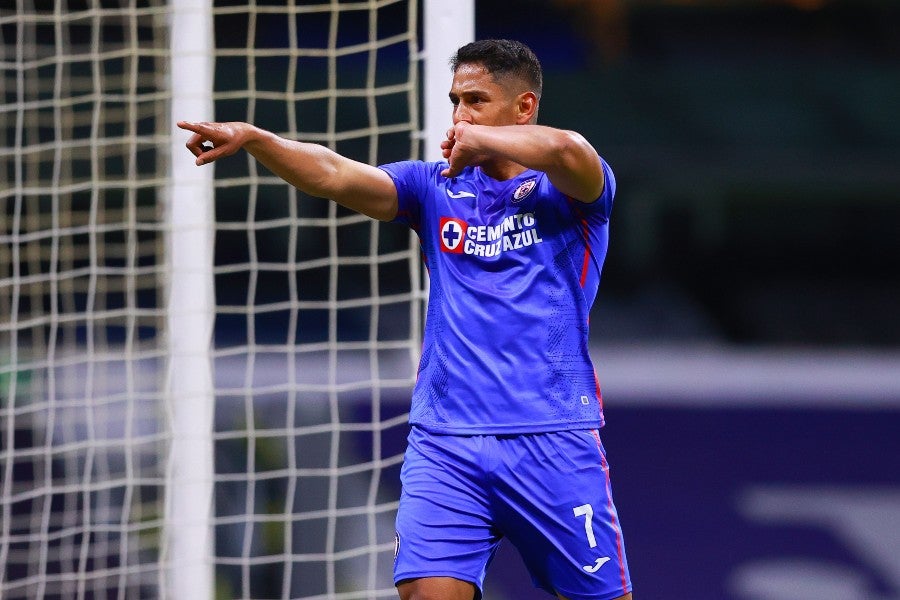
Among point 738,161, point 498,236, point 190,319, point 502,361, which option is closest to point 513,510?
point 502,361

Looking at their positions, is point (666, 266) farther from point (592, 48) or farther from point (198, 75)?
point (198, 75)

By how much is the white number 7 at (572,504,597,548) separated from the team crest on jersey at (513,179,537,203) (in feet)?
2.43

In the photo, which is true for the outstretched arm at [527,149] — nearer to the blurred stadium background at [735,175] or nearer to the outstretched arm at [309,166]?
the outstretched arm at [309,166]

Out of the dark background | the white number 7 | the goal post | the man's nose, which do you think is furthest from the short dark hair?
the dark background

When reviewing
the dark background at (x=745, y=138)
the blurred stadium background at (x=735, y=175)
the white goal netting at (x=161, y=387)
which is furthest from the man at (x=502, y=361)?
the dark background at (x=745, y=138)

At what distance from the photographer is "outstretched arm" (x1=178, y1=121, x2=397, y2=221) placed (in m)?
2.93

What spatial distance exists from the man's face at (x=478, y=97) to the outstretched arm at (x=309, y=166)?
0.28 meters

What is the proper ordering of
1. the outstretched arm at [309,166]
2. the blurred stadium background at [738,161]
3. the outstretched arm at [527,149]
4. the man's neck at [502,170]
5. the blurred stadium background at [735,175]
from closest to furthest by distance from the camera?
1. the outstretched arm at [527,149]
2. the outstretched arm at [309,166]
3. the man's neck at [502,170]
4. the blurred stadium background at [735,175]
5. the blurred stadium background at [738,161]

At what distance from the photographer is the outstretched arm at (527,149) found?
2764mm

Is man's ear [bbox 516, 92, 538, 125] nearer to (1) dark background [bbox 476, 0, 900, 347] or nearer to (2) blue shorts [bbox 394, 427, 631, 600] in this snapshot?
(2) blue shorts [bbox 394, 427, 631, 600]

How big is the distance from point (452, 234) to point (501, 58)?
1.44ft

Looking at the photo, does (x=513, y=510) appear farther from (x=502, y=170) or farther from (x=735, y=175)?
(x=735, y=175)

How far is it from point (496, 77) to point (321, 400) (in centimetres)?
295

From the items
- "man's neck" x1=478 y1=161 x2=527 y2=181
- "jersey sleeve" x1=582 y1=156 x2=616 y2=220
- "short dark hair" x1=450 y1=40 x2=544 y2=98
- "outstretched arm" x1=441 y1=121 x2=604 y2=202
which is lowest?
"jersey sleeve" x1=582 y1=156 x2=616 y2=220
